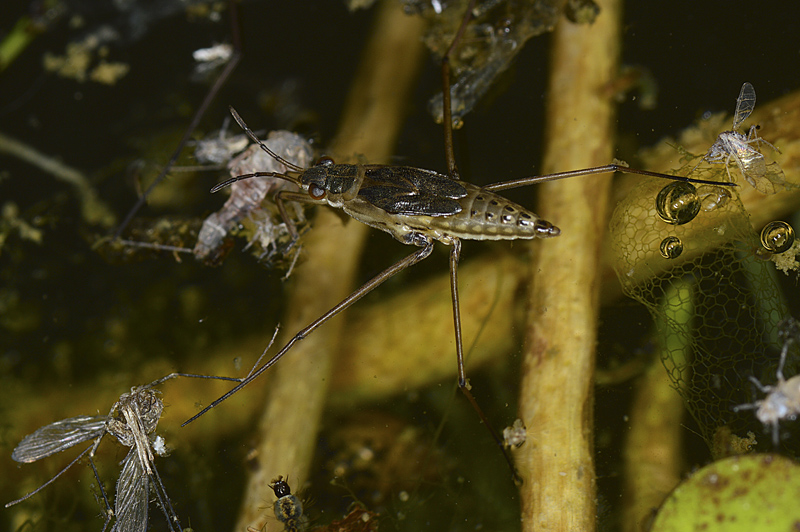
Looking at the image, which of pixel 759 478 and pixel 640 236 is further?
pixel 640 236

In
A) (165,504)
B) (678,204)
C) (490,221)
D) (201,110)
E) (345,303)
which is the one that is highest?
(201,110)

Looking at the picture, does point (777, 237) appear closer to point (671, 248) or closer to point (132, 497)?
point (671, 248)

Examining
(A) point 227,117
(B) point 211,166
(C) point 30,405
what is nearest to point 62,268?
(C) point 30,405

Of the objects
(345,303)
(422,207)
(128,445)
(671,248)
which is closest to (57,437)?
(128,445)

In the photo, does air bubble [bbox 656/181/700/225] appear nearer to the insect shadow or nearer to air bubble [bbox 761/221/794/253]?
air bubble [bbox 761/221/794/253]

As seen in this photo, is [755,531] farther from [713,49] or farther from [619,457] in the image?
[713,49]

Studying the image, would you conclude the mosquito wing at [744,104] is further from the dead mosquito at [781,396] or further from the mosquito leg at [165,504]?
the mosquito leg at [165,504]
